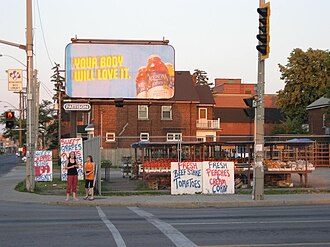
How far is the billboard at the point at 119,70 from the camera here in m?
33.3

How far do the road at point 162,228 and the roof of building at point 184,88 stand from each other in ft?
124

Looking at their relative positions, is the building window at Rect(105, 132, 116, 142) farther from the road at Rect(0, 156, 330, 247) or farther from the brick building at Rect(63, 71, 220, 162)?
the road at Rect(0, 156, 330, 247)

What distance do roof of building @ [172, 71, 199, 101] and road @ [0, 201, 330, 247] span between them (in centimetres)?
3788

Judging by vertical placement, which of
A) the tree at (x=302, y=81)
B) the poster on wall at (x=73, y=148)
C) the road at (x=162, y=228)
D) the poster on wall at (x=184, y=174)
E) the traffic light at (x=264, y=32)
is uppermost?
the tree at (x=302, y=81)

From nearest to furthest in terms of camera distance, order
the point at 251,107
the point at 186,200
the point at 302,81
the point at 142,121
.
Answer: the point at 186,200 → the point at 251,107 → the point at 142,121 → the point at 302,81

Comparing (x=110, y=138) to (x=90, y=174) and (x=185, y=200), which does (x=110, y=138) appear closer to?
(x=90, y=174)

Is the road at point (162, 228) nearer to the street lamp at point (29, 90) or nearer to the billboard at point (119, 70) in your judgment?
the street lamp at point (29, 90)

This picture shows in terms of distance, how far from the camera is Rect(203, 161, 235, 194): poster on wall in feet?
75.2

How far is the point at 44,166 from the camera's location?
31469 millimetres

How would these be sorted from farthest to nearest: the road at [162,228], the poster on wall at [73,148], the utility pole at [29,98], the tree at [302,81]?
the tree at [302,81] → the poster on wall at [73,148] → the utility pole at [29,98] → the road at [162,228]

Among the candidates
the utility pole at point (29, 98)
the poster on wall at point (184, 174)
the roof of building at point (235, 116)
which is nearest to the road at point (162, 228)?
the poster on wall at point (184, 174)

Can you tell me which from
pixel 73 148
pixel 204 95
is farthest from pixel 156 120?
pixel 73 148

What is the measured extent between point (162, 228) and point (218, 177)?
1058 cm

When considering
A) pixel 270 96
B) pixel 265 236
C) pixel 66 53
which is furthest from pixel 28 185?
pixel 270 96
